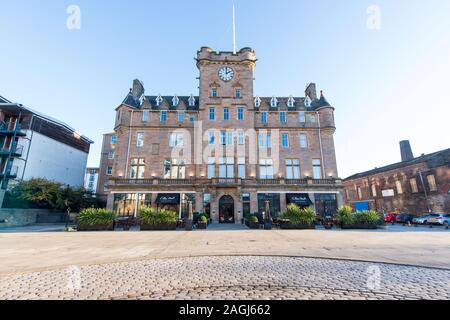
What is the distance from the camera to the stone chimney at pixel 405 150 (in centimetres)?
4518

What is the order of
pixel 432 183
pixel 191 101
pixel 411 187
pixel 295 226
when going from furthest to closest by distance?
pixel 411 187 → pixel 191 101 → pixel 432 183 → pixel 295 226

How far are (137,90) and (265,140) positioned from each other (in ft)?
77.0

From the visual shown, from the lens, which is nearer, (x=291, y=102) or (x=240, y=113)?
(x=240, y=113)

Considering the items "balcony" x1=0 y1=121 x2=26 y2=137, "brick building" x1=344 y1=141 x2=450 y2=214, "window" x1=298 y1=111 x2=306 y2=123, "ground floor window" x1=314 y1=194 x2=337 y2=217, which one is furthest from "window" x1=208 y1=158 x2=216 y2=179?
"balcony" x1=0 y1=121 x2=26 y2=137

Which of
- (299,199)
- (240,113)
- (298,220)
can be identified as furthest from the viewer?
(240,113)

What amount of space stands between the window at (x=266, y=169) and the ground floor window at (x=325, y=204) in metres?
6.88

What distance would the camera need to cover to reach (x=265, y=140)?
31078 millimetres

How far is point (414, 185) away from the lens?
115ft

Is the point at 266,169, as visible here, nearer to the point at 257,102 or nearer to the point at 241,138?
the point at 241,138

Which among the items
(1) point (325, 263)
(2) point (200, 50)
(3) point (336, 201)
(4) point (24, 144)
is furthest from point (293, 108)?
(4) point (24, 144)

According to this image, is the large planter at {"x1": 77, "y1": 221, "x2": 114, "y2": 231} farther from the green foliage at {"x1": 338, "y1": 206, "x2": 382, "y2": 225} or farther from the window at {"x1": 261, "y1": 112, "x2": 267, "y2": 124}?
the window at {"x1": 261, "y1": 112, "x2": 267, "y2": 124}

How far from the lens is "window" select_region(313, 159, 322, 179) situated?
2989 centimetres

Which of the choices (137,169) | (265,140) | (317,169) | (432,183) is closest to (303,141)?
(317,169)
